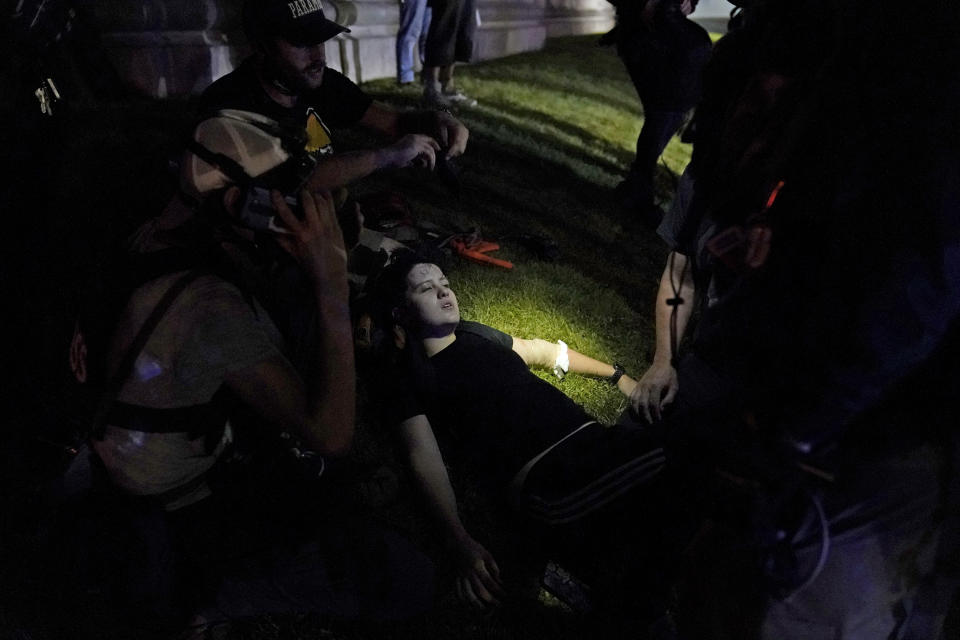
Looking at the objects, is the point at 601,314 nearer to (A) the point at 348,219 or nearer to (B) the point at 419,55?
(A) the point at 348,219

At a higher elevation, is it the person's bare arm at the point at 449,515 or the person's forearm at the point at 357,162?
the person's forearm at the point at 357,162

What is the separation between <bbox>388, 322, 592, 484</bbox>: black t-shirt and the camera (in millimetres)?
2924

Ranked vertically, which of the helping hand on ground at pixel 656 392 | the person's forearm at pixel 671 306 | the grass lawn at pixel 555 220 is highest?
the person's forearm at pixel 671 306

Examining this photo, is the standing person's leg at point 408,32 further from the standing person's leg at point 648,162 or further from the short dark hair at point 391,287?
the short dark hair at point 391,287

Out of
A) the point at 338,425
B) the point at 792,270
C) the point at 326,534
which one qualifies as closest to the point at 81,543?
the point at 326,534

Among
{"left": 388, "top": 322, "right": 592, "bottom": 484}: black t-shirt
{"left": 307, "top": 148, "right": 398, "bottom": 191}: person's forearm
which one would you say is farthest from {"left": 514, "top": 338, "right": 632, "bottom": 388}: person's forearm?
{"left": 307, "top": 148, "right": 398, "bottom": 191}: person's forearm

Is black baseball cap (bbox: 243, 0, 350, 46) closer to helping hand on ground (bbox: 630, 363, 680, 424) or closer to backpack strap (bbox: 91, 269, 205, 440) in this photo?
backpack strap (bbox: 91, 269, 205, 440)

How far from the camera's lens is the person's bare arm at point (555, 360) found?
13.0ft

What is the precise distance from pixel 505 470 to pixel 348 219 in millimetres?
1502

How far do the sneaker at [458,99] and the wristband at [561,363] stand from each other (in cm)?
604

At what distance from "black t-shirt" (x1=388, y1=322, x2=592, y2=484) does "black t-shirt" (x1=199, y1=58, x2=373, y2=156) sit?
135 cm

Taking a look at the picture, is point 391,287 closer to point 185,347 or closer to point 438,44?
point 185,347

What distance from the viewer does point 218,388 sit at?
1.96 metres

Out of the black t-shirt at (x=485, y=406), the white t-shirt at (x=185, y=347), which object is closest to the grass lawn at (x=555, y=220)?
the black t-shirt at (x=485, y=406)
